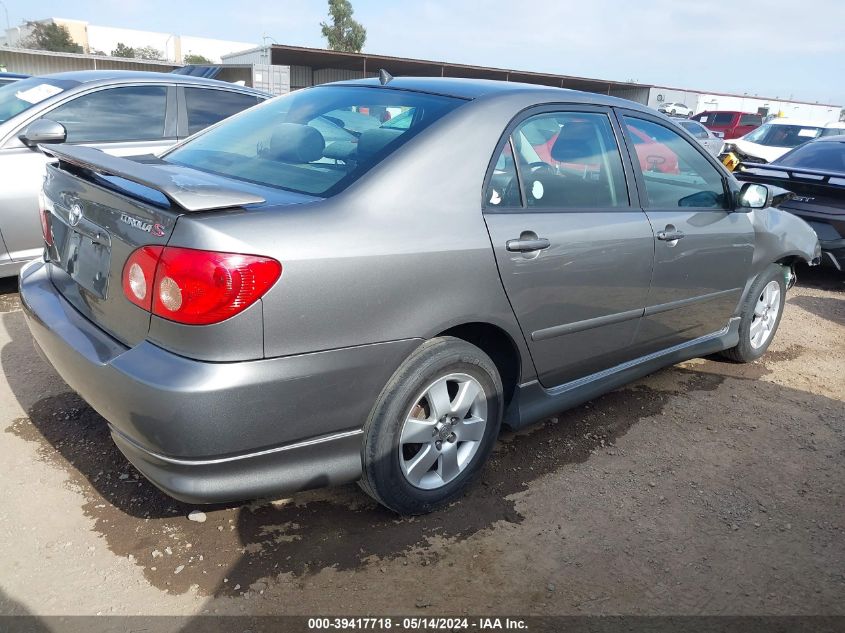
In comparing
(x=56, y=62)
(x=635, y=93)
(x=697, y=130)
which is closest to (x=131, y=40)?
(x=56, y=62)

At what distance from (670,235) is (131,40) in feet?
292

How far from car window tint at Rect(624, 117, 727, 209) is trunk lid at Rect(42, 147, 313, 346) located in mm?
1894

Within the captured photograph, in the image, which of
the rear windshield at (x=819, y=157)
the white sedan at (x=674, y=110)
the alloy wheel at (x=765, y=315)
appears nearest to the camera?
the alloy wheel at (x=765, y=315)

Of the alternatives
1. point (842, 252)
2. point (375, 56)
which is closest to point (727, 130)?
point (375, 56)

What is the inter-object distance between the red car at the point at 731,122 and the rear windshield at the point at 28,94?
22.7 meters

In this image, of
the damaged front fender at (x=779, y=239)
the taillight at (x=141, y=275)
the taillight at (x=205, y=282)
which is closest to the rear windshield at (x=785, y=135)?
the damaged front fender at (x=779, y=239)

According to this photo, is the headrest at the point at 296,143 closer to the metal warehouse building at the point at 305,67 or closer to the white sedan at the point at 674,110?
the metal warehouse building at the point at 305,67

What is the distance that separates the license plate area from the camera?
2.21m

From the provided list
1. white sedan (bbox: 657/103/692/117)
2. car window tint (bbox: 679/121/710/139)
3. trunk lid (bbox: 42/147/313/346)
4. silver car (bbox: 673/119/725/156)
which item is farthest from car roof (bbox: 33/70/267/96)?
white sedan (bbox: 657/103/692/117)

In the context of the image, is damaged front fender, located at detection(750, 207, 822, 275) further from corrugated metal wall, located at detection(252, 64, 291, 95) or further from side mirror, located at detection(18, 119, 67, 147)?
corrugated metal wall, located at detection(252, 64, 291, 95)

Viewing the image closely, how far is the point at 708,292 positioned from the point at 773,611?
6.18 ft

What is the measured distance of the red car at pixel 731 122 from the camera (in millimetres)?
23172

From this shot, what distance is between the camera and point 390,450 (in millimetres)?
2322

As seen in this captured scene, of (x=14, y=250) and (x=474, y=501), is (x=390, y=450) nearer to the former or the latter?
(x=474, y=501)
